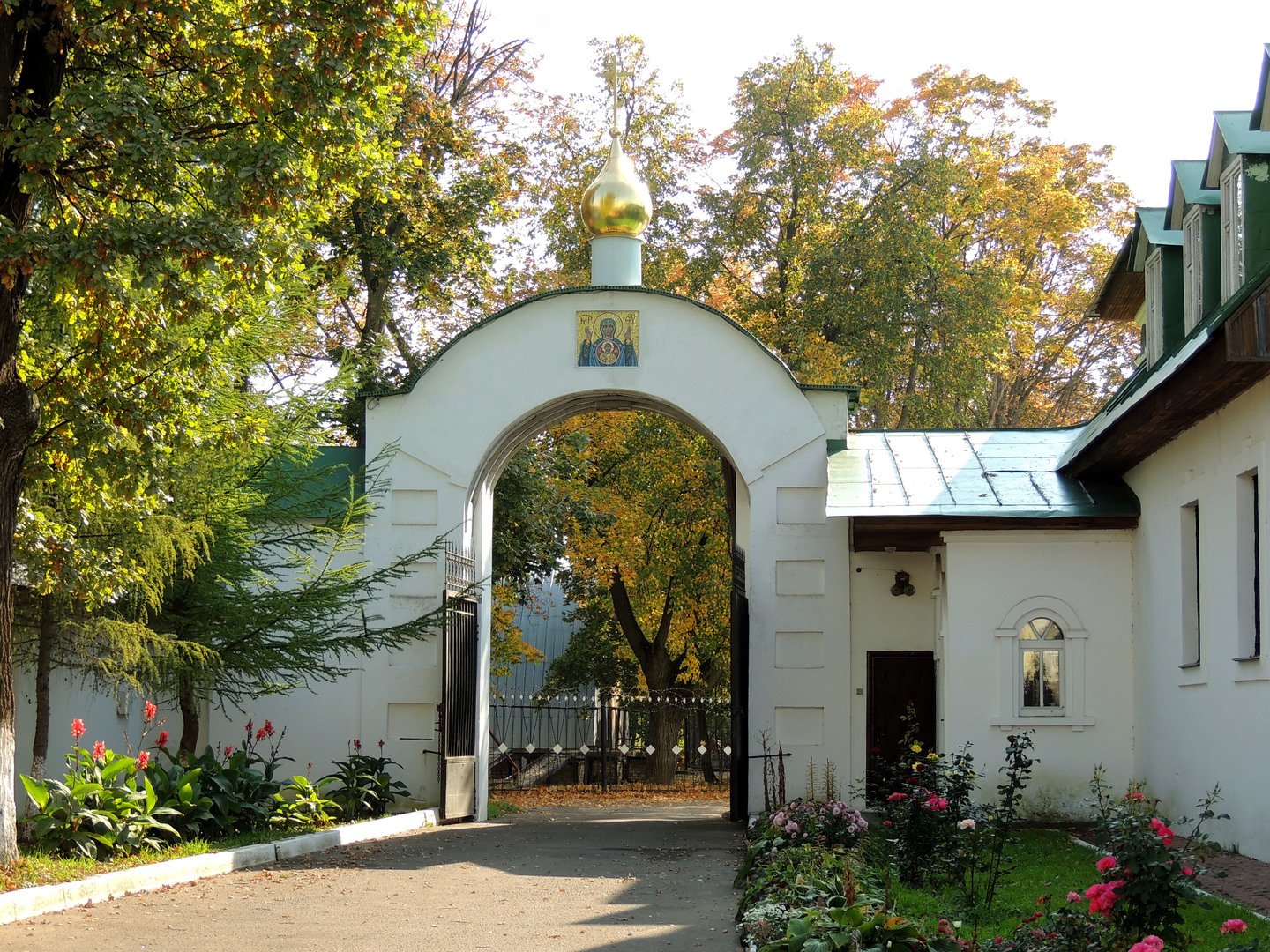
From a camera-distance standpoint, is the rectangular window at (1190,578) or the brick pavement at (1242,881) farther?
the rectangular window at (1190,578)

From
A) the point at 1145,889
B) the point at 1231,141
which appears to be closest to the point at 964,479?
the point at 1231,141

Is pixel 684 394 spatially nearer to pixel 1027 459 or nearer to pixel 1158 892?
pixel 1027 459

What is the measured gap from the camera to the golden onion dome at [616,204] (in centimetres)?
1961

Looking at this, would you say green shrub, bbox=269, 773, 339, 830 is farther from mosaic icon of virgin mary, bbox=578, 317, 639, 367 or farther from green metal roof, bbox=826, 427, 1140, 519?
mosaic icon of virgin mary, bbox=578, 317, 639, 367

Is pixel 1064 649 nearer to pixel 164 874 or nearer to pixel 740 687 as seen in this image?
pixel 740 687

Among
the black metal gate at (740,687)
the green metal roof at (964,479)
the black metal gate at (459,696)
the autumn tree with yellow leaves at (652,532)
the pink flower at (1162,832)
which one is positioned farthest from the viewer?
the autumn tree with yellow leaves at (652,532)

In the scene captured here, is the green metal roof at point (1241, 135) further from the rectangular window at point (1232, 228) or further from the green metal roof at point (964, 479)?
the green metal roof at point (964, 479)

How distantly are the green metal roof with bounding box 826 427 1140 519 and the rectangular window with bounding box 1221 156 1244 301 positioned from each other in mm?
3286

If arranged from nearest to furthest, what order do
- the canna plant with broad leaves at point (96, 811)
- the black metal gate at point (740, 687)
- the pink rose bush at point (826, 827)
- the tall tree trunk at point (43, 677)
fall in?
the canna plant with broad leaves at point (96, 811)
the pink rose bush at point (826, 827)
the tall tree trunk at point (43, 677)
the black metal gate at point (740, 687)

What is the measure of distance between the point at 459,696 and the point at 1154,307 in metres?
8.76

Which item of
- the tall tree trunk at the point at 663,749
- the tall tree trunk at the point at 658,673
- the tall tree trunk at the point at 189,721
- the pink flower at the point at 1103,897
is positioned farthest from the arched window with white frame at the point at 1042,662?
the tall tree trunk at the point at 663,749

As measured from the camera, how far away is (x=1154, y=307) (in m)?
15.2

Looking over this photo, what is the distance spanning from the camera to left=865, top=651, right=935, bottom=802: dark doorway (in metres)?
17.1

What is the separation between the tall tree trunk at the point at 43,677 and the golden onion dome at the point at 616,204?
31.9 ft
